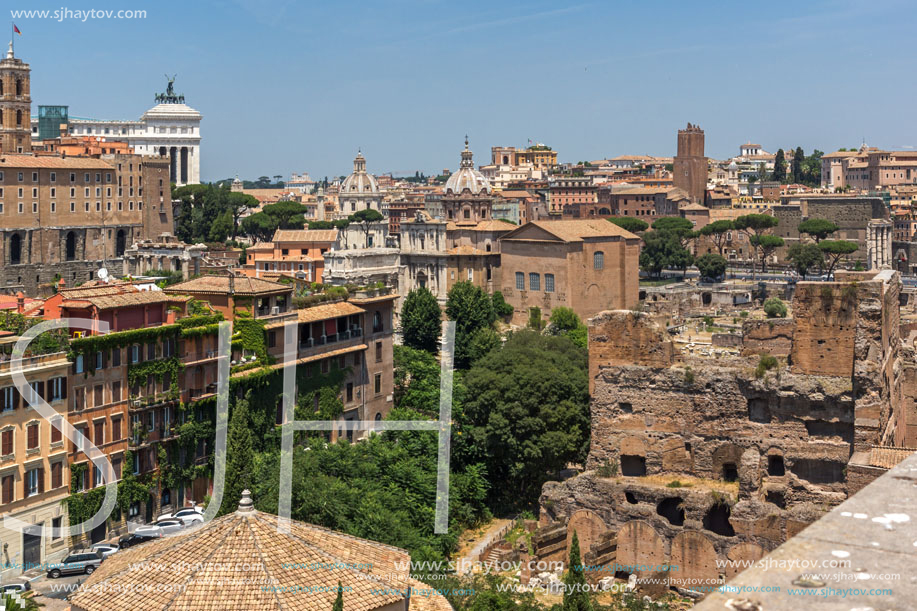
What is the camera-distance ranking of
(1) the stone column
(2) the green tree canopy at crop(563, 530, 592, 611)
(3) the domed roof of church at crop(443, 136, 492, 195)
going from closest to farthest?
(2) the green tree canopy at crop(563, 530, 592, 611)
(3) the domed roof of church at crop(443, 136, 492, 195)
(1) the stone column

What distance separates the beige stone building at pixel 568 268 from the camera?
62.4 meters

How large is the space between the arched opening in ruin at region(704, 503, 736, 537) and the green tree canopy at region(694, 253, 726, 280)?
6111 centimetres

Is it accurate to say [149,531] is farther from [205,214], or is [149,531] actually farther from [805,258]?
[805,258]

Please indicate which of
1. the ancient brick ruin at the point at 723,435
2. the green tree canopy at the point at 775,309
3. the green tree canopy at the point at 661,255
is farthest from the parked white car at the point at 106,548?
the green tree canopy at the point at 661,255

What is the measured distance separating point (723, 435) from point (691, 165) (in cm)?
10834

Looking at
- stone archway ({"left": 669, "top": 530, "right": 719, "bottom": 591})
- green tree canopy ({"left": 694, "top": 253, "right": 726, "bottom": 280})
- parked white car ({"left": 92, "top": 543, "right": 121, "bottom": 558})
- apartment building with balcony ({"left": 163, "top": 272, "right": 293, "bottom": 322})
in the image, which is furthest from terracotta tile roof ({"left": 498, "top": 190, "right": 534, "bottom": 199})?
stone archway ({"left": 669, "top": 530, "right": 719, "bottom": 591})

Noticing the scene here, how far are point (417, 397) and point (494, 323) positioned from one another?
893 inches

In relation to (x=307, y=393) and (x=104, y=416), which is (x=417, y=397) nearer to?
(x=307, y=393)

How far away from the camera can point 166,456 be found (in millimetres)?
29516

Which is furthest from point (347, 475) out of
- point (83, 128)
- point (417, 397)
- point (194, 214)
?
point (83, 128)

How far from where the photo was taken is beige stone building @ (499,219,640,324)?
6244 centimetres

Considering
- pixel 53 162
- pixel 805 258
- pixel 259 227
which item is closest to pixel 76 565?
pixel 53 162

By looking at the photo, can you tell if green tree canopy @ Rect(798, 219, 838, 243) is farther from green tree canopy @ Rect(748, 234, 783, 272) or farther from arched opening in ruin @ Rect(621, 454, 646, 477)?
arched opening in ruin @ Rect(621, 454, 646, 477)

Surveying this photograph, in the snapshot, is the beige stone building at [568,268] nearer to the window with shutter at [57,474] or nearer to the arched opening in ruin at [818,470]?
the arched opening in ruin at [818,470]
